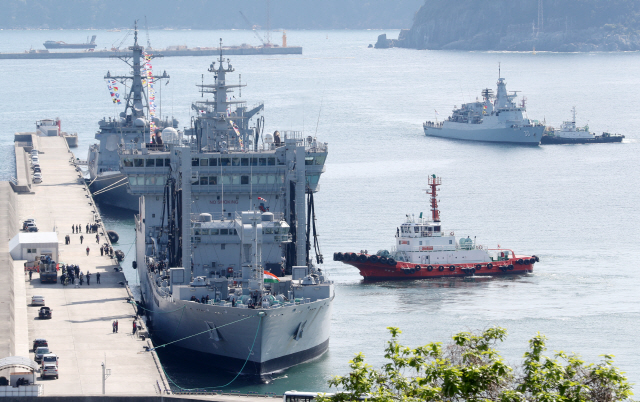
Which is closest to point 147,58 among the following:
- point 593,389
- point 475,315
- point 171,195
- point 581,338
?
point 171,195

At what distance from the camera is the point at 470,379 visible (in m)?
24.9

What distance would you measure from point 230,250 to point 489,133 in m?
Result: 97.9

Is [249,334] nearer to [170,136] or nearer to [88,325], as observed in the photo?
[88,325]

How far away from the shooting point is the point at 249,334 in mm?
49062

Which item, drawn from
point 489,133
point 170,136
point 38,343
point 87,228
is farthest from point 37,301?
point 489,133

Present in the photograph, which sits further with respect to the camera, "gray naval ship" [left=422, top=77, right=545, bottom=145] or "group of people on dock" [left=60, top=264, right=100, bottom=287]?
"gray naval ship" [left=422, top=77, right=545, bottom=145]

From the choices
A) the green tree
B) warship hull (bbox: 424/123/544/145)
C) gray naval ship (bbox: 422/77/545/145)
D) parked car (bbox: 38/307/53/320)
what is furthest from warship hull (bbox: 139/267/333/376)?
gray naval ship (bbox: 422/77/545/145)

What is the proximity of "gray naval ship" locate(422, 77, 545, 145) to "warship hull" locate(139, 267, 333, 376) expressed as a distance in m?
98.6

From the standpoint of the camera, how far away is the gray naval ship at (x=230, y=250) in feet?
164

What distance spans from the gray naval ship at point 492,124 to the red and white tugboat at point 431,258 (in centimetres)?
7598

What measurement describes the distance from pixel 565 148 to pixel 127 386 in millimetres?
109623

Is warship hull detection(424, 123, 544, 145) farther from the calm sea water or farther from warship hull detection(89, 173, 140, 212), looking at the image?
warship hull detection(89, 173, 140, 212)

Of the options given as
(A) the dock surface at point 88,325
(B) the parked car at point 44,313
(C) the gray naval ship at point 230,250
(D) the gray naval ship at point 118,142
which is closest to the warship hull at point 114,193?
(D) the gray naval ship at point 118,142

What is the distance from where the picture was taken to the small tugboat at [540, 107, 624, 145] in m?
147
